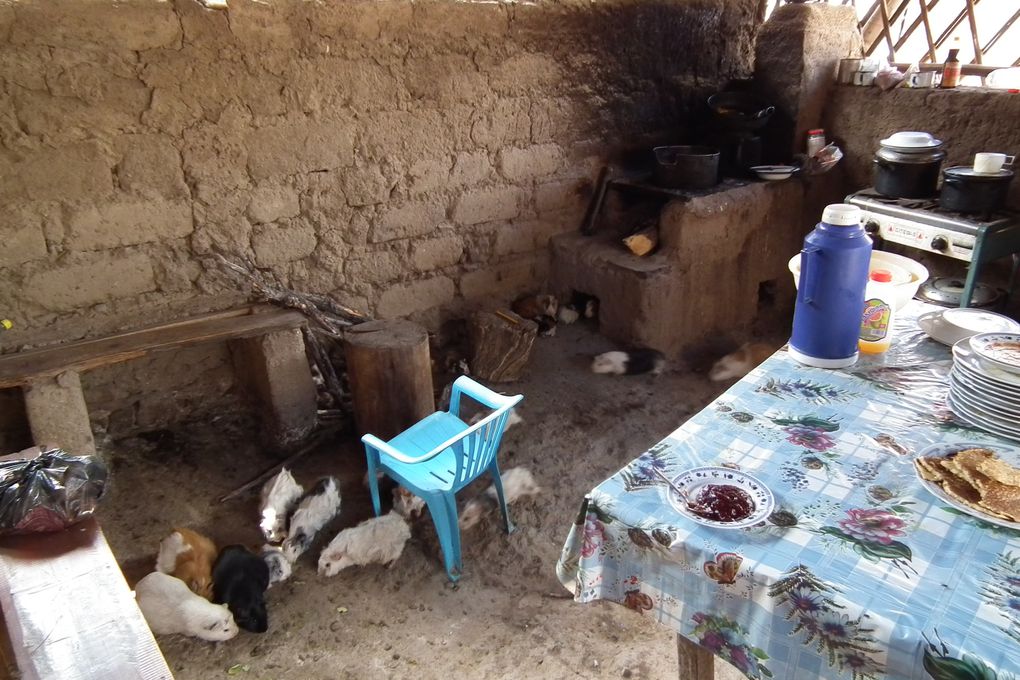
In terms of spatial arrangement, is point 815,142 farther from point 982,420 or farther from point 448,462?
point 982,420

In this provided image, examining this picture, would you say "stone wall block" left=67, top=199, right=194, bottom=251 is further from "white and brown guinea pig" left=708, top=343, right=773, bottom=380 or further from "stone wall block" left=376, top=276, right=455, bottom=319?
"white and brown guinea pig" left=708, top=343, right=773, bottom=380

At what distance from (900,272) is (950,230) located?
167cm

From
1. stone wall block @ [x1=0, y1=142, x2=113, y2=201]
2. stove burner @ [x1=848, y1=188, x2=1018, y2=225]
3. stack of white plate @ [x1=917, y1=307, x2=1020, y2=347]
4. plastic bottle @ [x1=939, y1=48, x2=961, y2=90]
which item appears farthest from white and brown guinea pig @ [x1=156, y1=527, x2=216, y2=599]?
plastic bottle @ [x1=939, y1=48, x2=961, y2=90]

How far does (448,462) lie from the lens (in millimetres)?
2469

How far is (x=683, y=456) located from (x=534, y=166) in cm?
278

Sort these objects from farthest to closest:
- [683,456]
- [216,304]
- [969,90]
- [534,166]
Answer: [534,166], [969,90], [216,304], [683,456]

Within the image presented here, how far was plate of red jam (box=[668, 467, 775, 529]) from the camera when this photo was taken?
43.8 inches

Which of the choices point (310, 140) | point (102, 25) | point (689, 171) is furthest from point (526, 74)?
point (102, 25)

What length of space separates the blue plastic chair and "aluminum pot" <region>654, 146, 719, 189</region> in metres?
1.83

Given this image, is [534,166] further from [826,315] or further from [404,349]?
[826,315]

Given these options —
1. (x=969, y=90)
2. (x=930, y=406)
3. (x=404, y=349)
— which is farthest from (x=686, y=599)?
(x=969, y=90)

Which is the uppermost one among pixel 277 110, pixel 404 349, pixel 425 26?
pixel 425 26

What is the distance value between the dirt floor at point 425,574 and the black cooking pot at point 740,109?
5.12 feet

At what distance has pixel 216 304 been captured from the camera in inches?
120
